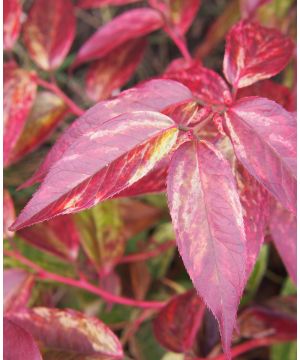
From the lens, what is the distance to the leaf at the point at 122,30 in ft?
2.48

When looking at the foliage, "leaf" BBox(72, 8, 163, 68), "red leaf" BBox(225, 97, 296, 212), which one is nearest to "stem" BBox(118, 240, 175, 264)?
the foliage

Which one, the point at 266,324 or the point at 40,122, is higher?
the point at 40,122

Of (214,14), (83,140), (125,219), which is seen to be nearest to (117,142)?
(83,140)

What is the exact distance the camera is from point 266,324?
707 millimetres

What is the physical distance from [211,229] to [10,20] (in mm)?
457

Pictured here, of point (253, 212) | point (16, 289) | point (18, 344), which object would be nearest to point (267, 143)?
point (253, 212)

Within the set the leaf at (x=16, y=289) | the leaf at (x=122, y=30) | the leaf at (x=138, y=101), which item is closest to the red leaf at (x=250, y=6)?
the leaf at (x=122, y=30)

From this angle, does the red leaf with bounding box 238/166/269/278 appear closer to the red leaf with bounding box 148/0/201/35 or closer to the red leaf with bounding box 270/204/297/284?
the red leaf with bounding box 270/204/297/284

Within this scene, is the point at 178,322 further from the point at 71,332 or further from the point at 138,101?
the point at 138,101

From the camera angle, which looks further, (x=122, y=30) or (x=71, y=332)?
(x=122, y=30)

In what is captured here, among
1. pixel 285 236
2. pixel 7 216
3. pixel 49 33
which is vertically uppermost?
pixel 49 33

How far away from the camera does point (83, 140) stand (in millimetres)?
415

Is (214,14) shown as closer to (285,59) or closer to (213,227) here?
(285,59)

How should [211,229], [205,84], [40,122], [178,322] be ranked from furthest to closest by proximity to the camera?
[40,122] < [178,322] < [205,84] < [211,229]
